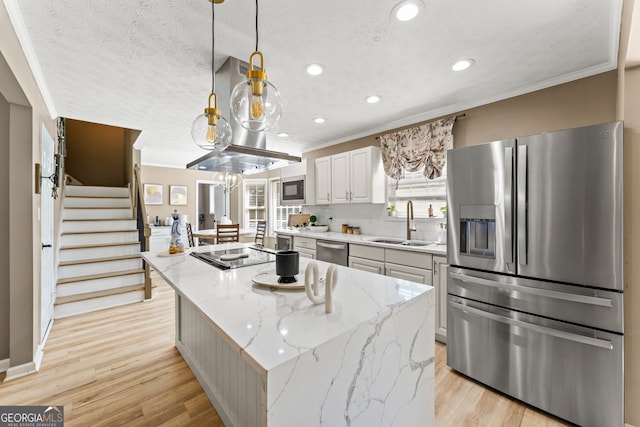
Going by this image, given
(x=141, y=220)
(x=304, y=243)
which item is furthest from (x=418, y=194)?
(x=141, y=220)

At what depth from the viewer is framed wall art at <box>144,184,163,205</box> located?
6448 mm

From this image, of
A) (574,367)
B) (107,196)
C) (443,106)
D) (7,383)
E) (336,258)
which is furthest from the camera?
(107,196)

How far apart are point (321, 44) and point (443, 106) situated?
175cm

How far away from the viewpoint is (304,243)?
13.3 feet

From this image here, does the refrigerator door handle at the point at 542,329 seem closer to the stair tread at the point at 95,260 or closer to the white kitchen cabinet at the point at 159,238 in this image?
the stair tread at the point at 95,260

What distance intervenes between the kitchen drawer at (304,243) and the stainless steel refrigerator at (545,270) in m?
2.11

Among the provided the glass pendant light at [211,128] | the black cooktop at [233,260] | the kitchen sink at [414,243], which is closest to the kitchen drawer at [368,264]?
the kitchen sink at [414,243]

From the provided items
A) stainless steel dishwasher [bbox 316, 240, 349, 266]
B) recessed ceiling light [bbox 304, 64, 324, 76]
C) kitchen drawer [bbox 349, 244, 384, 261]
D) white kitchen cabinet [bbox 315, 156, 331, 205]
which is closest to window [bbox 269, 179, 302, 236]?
white kitchen cabinet [bbox 315, 156, 331, 205]

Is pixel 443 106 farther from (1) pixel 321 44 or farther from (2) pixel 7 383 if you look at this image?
(2) pixel 7 383

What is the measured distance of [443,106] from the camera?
2992 mm

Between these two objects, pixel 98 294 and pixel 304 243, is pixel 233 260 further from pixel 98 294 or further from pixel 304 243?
pixel 98 294

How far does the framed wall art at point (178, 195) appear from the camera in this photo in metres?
6.80

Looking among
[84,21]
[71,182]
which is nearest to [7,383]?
[84,21]

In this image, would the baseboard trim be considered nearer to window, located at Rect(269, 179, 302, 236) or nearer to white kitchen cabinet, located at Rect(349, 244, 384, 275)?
white kitchen cabinet, located at Rect(349, 244, 384, 275)
